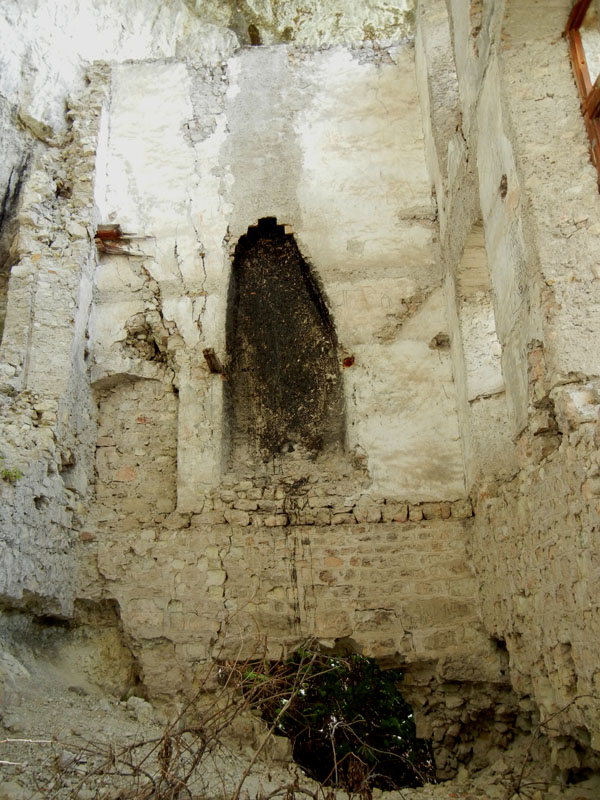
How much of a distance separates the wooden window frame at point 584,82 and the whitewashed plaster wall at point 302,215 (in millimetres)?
2182

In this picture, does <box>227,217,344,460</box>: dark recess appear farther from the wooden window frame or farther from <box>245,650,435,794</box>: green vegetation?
the wooden window frame

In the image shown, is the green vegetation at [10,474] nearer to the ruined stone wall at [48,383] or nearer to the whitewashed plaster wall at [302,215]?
the ruined stone wall at [48,383]

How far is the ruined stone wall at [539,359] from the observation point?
329 cm

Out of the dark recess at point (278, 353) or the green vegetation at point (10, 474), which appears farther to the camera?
the dark recess at point (278, 353)

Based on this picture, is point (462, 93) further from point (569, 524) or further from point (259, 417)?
point (569, 524)

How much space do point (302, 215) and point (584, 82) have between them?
114 inches

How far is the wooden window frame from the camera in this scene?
3.71 meters

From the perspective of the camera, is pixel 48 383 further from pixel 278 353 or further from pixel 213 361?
pixel 278 353

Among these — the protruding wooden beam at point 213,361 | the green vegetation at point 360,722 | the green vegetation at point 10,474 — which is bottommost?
the green vegetation at point 360,722

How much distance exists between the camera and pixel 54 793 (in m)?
3.16

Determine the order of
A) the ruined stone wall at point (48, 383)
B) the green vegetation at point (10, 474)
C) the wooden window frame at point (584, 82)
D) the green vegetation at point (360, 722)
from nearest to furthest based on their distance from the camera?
the wooden window frame at point (584, 82) < the green vegetation at point (10, 474) < the ruined stone wall at point (48, 383) < the green vegetation at point (360, 722)

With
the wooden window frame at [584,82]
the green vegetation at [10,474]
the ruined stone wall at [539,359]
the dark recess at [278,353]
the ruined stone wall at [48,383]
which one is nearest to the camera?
the ruined stone wall at [539,359]

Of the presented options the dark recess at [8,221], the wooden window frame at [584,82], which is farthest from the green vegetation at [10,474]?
the wooden window frame at [584,82]

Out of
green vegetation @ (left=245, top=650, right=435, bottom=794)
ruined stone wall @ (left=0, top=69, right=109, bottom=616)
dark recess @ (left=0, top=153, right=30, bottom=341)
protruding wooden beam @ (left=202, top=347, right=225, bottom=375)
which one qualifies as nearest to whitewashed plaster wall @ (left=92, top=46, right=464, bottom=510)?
protruding wooden beam @ (left=202, top=347, right=225, bottom=375)
